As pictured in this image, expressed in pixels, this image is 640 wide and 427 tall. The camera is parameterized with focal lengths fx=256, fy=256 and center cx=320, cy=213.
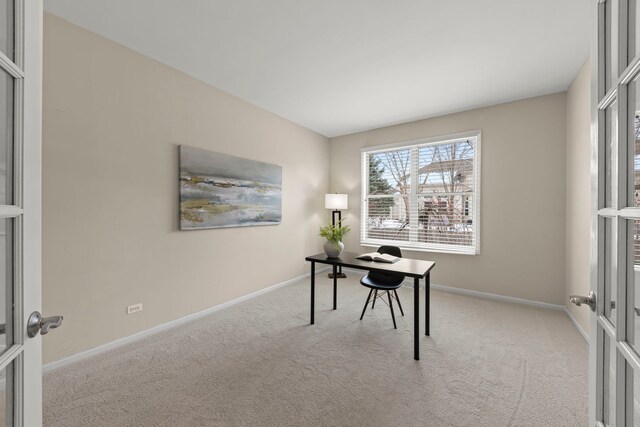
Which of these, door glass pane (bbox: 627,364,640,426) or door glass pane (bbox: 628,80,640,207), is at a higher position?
door glass pane (bbox: 628,80,640,207)

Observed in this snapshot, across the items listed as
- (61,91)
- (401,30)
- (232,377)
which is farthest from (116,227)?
(401,30)

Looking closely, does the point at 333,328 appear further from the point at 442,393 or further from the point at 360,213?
the point at 360,213

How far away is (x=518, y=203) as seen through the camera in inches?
131

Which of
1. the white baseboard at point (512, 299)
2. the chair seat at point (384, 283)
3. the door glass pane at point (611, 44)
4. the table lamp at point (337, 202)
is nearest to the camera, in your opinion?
the door glass pane at point (611, 44)

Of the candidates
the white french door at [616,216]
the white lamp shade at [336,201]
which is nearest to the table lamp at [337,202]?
the white lamp shade at [336,201]

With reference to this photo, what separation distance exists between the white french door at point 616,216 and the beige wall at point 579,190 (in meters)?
2.03

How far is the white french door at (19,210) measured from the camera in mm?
588

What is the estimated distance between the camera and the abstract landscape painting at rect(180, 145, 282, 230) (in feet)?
9.00

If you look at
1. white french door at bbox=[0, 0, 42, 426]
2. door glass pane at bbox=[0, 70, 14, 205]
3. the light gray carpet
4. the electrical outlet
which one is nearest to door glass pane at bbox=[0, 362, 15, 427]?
white french door at bbox=[0, 0, 42, 426]

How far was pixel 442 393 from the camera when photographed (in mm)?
1718

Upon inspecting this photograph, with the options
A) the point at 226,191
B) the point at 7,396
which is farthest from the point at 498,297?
the point at 7,396

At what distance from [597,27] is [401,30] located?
1.53 metres

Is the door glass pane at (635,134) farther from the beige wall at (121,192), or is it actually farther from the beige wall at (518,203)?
the beige wall at (518,203)

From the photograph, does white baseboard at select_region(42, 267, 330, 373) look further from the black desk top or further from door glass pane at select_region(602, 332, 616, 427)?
door glass pane at select_region(602, 332, 616, 427)
